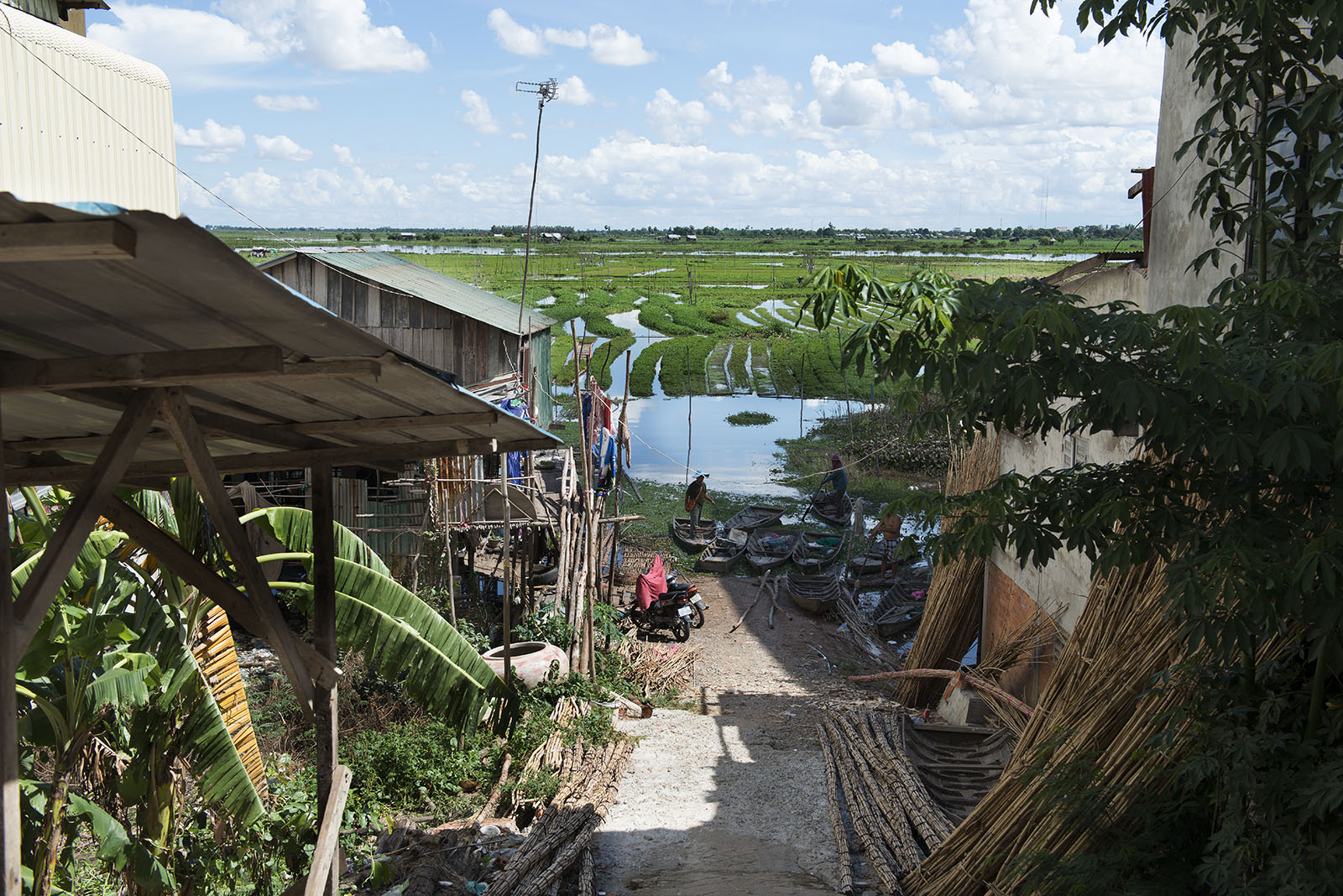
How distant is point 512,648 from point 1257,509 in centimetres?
818

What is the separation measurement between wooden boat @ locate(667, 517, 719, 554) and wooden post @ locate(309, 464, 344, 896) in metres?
13.8

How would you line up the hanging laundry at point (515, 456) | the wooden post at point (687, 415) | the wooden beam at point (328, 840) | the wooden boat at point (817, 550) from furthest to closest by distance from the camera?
the wooden post at point (687, 415) → the wooden boat at point (817, 550) → the hanging laundry at point (515, 456) → the wooden beam at point (328, 840)

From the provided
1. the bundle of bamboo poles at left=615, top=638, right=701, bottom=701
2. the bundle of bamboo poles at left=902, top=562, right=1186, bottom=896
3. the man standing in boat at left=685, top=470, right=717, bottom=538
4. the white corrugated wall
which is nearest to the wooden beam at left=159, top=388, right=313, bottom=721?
the bundle of bamboo poles at left=902, top=562, right=1186, bottom=896

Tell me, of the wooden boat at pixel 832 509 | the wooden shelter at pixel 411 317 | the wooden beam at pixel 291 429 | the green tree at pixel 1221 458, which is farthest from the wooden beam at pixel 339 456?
the wooden boat at pixel 832 509

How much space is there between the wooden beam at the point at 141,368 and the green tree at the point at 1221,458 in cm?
186

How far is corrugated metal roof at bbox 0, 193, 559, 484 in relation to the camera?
1.75 m

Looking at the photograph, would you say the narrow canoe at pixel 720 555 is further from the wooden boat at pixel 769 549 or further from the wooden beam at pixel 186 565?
the wooden beam at pixel 186 565

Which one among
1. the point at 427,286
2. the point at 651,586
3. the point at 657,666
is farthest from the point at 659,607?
the point at 427,286

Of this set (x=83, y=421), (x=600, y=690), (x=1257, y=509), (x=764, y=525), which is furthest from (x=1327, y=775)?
(x=764, y=525)

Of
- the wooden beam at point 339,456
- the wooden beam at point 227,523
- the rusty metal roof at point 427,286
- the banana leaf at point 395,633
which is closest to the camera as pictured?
the wooden beam at point 227,523

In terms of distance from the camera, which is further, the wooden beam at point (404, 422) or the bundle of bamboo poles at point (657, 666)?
the bundle of bamboo poles at point (657, 666)

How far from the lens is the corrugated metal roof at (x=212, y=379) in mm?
1752

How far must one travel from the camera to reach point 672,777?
7.86m

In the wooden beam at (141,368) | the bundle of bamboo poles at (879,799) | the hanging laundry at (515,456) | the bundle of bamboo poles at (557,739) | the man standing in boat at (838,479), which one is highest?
the wooden beam at (141,368)
